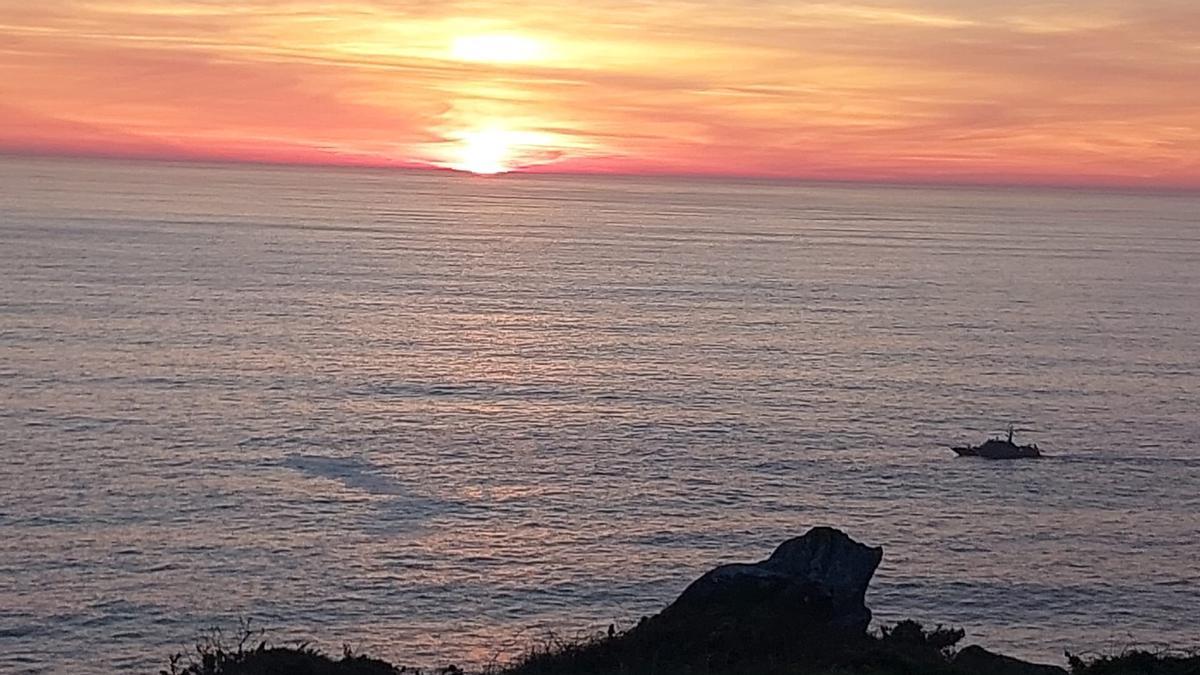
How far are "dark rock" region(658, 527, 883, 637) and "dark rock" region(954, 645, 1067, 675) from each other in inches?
115

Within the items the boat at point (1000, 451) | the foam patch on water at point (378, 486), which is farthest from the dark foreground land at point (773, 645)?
the boat at point (1000, 451)

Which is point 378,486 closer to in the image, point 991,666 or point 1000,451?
point 1000,451

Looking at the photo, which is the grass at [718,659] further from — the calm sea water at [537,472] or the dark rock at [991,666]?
the calm sea water at [537,472]

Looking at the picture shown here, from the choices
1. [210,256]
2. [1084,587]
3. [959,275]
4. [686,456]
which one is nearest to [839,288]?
[959,275]

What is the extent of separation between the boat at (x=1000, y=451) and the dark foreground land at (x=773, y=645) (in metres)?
35.8

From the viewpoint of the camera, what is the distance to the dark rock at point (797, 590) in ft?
120

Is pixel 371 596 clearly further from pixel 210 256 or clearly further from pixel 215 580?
pixel 210 256

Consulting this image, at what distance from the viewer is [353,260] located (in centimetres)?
19600

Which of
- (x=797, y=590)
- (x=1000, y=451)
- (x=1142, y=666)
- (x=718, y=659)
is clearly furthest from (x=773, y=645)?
(x=1000, y=451)

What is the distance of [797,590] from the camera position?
123 ft

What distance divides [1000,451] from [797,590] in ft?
134

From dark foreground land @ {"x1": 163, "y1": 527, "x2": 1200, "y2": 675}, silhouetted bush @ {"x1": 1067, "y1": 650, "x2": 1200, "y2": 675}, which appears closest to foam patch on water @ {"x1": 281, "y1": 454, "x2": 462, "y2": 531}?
dark foreground land @ {"x1": 163, "y1": 527, "x2": 1200, "y2": 675}

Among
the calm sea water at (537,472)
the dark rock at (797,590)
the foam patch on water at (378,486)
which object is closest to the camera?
the dark rock at (797,590)

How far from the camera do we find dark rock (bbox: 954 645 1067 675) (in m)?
33.6
